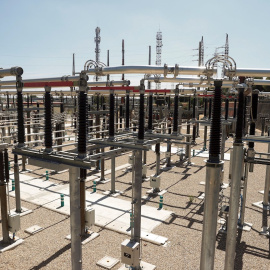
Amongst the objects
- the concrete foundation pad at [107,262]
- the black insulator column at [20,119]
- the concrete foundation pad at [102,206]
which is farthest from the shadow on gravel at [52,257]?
the black insulator column at [20,119]

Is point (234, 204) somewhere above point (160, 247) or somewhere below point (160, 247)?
above

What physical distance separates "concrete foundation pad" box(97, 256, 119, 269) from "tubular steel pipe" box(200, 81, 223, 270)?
4.45 m

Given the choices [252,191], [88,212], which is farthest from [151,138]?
[252,191]

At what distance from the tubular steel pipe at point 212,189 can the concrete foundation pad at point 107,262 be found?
445 cm

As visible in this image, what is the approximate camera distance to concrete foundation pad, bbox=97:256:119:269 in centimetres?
917

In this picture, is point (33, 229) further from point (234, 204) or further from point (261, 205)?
point (261, 205)

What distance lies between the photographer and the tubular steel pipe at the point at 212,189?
553cm

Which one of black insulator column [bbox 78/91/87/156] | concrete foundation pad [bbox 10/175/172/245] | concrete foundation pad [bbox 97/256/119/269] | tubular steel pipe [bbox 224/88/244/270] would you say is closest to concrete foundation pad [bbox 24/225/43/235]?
concrete foundation pad [bbox 10/175/172/245]

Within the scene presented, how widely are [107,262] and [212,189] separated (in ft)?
18.5

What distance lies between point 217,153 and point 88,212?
22.2 ft

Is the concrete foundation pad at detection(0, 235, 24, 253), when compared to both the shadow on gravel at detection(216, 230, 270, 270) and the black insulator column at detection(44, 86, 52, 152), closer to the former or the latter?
the black insulator column at detection(44, 86, 52, 152)

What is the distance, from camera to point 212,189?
5.52 metres

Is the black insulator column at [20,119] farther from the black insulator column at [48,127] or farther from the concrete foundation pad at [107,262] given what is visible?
the concrete foundation pad at [107,262]

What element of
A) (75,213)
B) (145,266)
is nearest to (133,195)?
(145,266)
